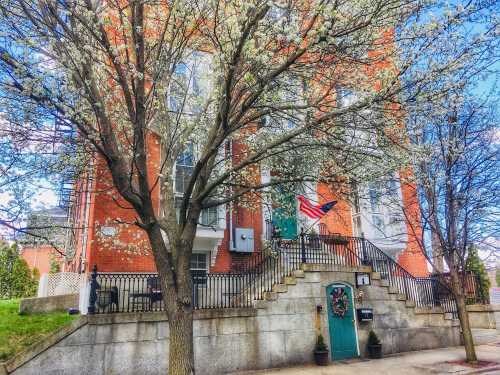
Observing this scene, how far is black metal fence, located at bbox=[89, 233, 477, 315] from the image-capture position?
11102 mm

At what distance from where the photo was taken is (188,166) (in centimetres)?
1405

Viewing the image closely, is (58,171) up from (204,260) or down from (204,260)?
up

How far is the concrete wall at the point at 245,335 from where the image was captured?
29.2 feet

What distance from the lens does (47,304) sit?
1117cm

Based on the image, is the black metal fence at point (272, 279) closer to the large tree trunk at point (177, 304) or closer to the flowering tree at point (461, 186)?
the flowering tree at point (461, 186)

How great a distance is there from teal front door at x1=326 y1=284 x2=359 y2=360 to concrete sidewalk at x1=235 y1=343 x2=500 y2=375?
1.29ft

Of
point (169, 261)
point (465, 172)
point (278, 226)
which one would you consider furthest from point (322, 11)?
point (278, 226)

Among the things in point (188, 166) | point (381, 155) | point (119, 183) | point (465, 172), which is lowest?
point (119, 183)

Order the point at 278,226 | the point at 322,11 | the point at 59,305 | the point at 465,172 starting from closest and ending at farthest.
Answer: the point at 322,11 → the point at 59,305 → the point at 465,172 → the point at 278,226

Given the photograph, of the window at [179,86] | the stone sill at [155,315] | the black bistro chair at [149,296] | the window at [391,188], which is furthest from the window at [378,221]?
the black bistro chair at [149,296]

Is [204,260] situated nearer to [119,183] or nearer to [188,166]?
[188,166]

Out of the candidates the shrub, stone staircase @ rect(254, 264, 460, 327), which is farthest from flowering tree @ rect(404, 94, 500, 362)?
the shrub

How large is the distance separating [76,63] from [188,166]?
24.6 ft

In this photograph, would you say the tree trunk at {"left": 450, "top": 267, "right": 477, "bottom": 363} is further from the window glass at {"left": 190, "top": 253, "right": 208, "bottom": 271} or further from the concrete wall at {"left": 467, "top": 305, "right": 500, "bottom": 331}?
the window glass at {"left": 190, "top": 253, "right": 208, "bottom": 271}
